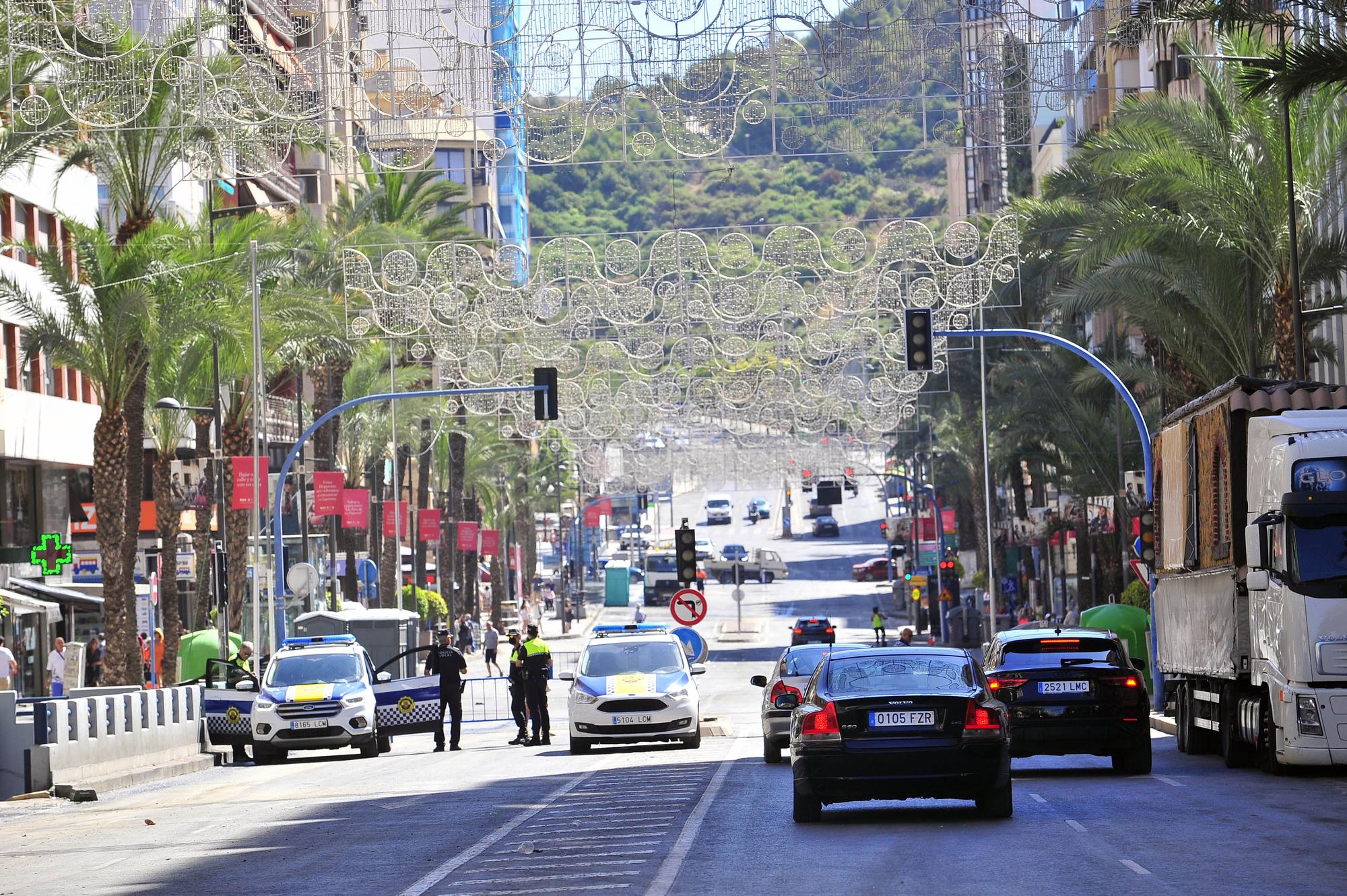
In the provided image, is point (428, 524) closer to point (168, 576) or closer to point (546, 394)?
point (168, 576)

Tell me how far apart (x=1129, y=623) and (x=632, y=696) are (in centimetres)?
1371

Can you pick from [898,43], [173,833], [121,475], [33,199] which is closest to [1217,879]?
[173,833]

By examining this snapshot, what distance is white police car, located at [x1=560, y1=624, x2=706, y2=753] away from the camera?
29.0 m

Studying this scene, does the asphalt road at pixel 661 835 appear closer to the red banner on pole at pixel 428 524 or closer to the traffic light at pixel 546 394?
the traffic light at pixel 546 394

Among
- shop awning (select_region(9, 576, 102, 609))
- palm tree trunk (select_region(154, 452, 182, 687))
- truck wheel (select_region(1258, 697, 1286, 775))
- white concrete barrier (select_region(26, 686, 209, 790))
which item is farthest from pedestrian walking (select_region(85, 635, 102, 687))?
truck wheel (select_region(1258, 697, 1286, 775))

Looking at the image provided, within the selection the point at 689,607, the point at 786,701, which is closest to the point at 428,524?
the point at 689,607

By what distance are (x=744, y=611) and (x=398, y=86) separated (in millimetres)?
64535

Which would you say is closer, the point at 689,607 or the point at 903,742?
the point at 903,742

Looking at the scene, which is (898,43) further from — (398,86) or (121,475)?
(121,475)

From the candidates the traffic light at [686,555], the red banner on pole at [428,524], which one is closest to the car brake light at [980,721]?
the traffic light at [686,555]

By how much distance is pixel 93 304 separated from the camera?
39.0 meters

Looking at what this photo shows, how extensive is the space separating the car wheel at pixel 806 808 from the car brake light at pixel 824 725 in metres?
0.69

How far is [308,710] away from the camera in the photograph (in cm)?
3069

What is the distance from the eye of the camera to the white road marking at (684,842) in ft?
41.5
